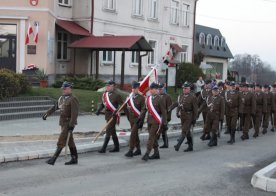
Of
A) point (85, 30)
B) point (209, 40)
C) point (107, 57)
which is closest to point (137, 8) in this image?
point (107, 57)

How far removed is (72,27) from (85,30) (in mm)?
1073

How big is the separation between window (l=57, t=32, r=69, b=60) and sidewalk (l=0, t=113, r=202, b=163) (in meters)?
9.10

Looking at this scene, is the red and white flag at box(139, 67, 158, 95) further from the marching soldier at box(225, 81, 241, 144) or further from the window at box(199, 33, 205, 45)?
the window at box(199, 33, 205, 45)

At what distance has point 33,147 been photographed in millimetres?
11789

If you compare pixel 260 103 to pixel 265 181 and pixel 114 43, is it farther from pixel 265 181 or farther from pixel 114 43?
A: pixel 114 43

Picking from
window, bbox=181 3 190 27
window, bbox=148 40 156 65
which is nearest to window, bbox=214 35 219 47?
window, bbox=181 3 190 27

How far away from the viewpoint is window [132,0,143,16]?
3238cm

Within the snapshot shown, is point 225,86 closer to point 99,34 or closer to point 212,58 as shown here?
point 99,34

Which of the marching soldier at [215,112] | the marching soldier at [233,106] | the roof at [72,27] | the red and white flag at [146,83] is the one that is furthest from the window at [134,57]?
the marching soldier at [215,112]

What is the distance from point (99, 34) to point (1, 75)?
475 inches

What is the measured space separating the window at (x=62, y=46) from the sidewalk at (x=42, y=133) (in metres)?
9.10

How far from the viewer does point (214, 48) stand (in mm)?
55219

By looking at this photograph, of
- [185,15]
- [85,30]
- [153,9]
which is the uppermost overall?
[185,15]

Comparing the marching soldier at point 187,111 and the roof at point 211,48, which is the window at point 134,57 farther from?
the marching soldier at point 187,111
